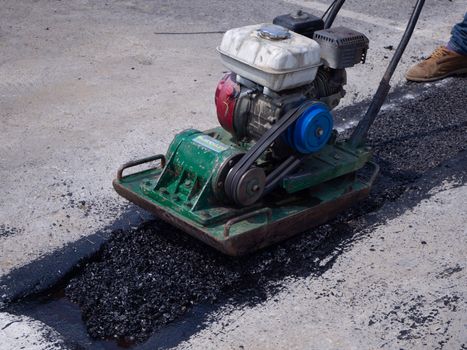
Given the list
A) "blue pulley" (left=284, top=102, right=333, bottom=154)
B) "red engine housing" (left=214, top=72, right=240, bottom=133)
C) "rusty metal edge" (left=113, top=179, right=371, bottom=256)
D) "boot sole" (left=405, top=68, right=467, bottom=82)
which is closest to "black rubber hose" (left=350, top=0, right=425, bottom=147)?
"rusty metal edge" (left=113, top=179, right=371, bottom=256)

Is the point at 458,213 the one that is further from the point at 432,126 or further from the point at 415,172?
the point at 432,126

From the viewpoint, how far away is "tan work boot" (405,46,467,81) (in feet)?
18.1

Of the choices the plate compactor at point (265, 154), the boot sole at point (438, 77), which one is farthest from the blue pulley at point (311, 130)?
the boot sole at point (438, 77)

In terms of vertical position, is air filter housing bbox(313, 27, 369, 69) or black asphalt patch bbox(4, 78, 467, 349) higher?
air filter housing bbox(313, 27, 369, 69)

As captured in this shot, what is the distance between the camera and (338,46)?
342 centimetres

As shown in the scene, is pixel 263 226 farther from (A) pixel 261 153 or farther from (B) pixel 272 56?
(B) pixel 272 56

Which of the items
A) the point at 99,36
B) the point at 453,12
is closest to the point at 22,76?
the point at 99,36

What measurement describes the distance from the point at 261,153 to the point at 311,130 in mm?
280

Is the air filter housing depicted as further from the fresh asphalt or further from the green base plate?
the fresh asphalt

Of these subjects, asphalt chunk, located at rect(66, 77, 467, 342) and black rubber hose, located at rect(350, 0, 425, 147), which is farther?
black rubber hose, located at rect(350, 0, 425, 147)

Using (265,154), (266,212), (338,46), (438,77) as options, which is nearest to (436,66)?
(438,77)

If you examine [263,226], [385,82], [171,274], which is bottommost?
[171,274]

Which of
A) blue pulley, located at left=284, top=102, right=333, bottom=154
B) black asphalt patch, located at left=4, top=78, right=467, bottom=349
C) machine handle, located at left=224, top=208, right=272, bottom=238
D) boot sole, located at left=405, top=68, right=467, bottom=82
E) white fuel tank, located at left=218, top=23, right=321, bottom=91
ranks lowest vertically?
black asphalt patch, located at left=4, top=78, right=467, bottom=349

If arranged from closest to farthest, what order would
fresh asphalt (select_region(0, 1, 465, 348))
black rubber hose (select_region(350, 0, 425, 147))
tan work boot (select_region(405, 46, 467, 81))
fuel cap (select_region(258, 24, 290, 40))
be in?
1. fuel cap (select_region(258, 24, 290, 40))
2. fresh asphalt (select_region(0, 1, 465, 348))
3. black rubber hose (select_region(350, 0, 425, 147))
4. tan work boot (select_region(405, 46, 467, 81))
